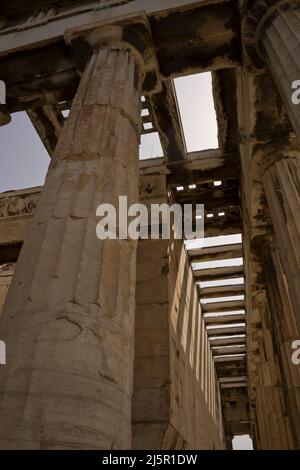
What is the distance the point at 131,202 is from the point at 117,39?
10.6 feet

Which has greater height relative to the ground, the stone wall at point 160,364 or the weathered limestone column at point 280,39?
the weathered limestone column at point 280,39

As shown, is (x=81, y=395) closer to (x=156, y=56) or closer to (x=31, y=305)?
(x=31, y=305)

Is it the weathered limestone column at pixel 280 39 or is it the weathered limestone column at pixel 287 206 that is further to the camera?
the weathered limestone column at pixel 287 206

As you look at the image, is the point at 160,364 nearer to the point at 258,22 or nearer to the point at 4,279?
the point at 258,22

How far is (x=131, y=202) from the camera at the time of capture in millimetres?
3553

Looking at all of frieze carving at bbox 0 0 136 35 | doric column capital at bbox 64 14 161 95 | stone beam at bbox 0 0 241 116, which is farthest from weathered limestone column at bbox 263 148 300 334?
frieze carving at bbox 0 0 136 35

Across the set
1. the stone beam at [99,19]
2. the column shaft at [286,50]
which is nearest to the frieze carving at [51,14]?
the stone beam at [99,19]

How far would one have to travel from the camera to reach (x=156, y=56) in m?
5.94

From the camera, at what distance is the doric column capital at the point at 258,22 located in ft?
15.4

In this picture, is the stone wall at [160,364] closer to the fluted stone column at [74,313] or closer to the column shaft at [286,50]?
the fluted stone column at [74,313]

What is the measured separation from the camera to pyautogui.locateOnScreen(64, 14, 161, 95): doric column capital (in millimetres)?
5426

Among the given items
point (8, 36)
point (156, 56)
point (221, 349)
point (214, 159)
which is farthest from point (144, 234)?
point (221, 349)

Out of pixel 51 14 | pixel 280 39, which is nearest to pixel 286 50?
pixel 280 39

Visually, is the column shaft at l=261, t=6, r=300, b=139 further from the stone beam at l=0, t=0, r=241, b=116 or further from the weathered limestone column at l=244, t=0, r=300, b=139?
the stone beam at l=0, t=0, r=241, b=116
